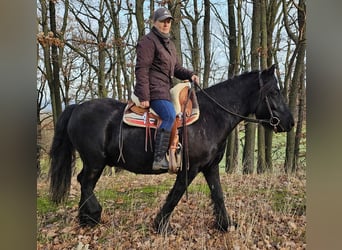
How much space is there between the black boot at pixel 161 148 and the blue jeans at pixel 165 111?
1.8 inches

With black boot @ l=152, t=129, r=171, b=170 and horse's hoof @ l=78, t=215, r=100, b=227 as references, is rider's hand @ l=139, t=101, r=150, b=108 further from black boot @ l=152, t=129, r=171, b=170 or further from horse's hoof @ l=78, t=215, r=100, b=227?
horse's hoof @ l=78, t=215, r=100, b=227

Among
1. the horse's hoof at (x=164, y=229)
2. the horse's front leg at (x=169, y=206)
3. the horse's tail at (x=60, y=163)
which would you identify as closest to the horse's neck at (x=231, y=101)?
the horse's front leg at (x=169, y=206)

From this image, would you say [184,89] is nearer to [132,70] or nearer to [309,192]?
[132,70]

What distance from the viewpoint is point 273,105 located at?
314 cm

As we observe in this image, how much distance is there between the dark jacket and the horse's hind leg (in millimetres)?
707

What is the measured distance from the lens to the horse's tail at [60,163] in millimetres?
3201

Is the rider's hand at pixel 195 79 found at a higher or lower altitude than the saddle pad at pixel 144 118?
higher

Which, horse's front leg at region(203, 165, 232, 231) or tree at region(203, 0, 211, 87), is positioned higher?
tree at region(203, 0, 211, 87)

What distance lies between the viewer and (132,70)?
3205mm

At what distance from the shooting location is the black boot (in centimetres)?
301

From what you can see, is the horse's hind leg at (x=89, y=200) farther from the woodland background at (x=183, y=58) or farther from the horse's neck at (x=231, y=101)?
the horse's neck at (x=231, y=101)

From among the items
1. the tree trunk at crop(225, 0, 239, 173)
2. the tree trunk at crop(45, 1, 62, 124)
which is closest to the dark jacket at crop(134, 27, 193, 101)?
the tree trunk at crop(225, 0, 239, 173)
